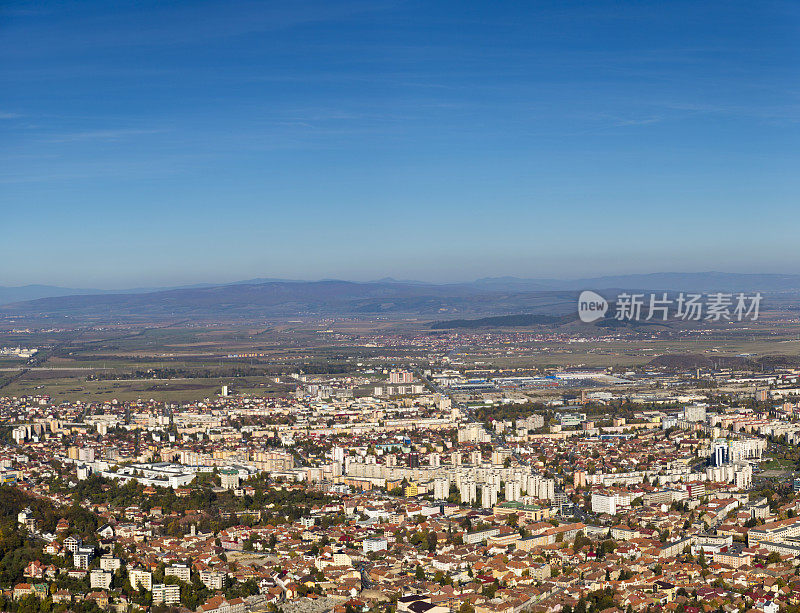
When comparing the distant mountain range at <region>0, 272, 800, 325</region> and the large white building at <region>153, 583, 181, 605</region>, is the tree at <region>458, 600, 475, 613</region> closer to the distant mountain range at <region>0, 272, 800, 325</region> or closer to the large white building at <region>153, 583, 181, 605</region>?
the large white building at <region>153, 583, 181, 605</region>

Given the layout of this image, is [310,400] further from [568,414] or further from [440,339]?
[440,339]
